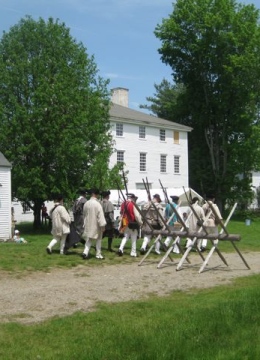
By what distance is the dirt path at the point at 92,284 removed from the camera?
9.39 meters

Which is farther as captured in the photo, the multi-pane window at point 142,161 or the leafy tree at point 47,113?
the multi-pane window at point 142,161

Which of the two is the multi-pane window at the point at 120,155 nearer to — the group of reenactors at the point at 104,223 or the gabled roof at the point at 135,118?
the gabled roof at the point at 135,118

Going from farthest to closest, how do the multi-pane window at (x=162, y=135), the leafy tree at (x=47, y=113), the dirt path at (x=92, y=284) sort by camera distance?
the multi-pane window at (x=162, y=135) < the leafy tree at (x=47, y=113) < the dirt path at (x=92, y=284)

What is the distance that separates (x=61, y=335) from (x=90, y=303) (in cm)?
245

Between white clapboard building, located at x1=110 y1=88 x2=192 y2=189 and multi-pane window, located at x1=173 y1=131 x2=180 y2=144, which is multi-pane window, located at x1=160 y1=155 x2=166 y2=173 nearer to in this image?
white clapboard building, located at x1=110 y1=88 x2=192 y2=189

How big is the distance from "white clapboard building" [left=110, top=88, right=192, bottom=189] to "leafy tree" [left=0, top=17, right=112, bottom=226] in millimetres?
14188

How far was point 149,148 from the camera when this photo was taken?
57.9 metres

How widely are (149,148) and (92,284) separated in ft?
152

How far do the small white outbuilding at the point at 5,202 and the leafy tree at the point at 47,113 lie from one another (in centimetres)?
271

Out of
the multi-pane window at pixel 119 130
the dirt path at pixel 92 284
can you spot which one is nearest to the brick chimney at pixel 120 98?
the multi-pane window at pixel 119 130

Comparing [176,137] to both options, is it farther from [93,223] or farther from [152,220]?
[93,223]

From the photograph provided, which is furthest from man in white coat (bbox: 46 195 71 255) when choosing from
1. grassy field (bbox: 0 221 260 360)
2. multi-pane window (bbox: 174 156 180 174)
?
multi-pane window (bbox: 174 156 180 174)

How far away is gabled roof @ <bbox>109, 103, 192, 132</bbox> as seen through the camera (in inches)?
2183

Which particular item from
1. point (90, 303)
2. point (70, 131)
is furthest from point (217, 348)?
point (70, 131)
